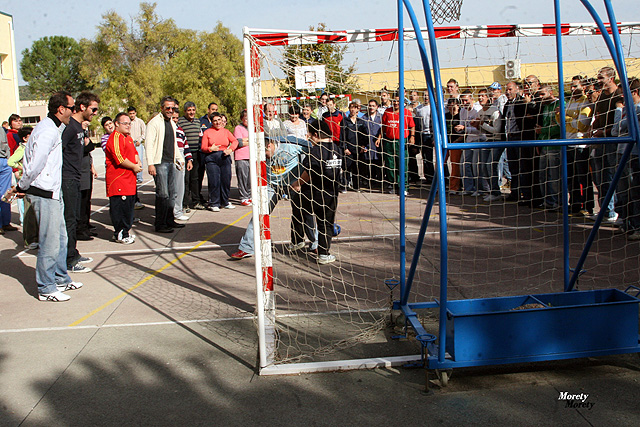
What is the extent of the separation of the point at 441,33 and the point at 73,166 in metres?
4.67

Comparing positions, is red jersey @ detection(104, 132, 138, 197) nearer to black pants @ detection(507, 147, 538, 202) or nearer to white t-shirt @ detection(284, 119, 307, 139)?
white t-shirt @ detection(284, 119, 307, 139)

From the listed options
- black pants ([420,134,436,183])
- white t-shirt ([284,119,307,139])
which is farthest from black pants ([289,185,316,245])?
black pants ([420,134,436,183])

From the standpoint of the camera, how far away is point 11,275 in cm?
725

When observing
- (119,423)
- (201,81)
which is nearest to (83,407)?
(119,423)

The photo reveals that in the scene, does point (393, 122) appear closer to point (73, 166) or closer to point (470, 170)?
point (470, 170)

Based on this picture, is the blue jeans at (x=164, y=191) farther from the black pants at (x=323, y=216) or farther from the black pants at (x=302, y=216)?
the black pants at (x=323, y=216)

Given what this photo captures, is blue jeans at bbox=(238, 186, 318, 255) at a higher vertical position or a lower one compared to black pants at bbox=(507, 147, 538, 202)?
lower

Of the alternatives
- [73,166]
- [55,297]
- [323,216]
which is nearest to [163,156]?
[73,166]

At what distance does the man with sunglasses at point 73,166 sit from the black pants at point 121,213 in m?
1.55

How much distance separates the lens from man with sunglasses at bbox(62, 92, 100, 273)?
6.65 metres

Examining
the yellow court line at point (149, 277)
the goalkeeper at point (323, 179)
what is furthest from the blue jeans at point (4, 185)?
the goalkeeper at point (323, 179)

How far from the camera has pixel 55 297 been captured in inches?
237

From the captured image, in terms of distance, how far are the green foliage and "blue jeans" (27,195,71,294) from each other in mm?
40444

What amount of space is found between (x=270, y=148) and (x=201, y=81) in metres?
44.3
